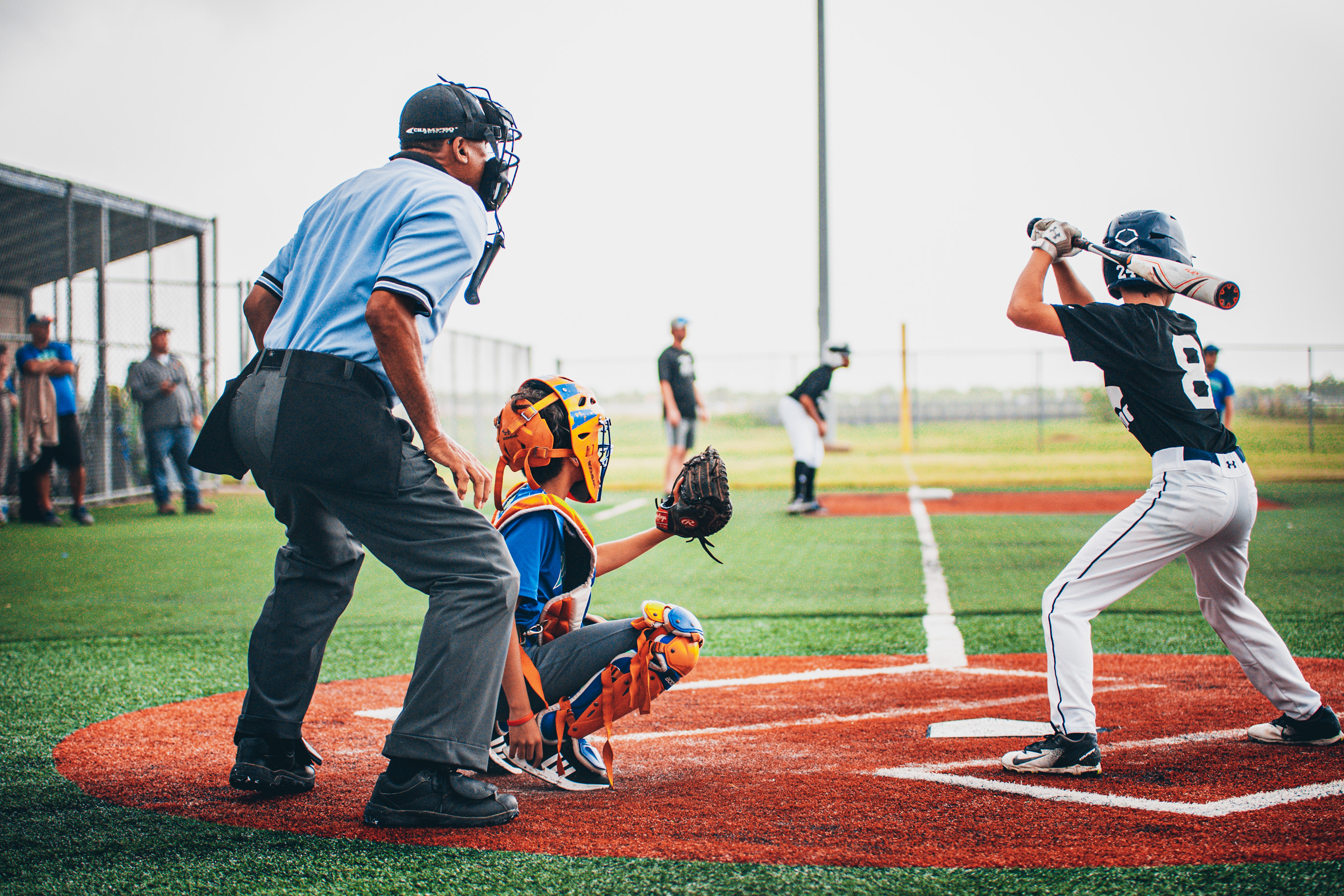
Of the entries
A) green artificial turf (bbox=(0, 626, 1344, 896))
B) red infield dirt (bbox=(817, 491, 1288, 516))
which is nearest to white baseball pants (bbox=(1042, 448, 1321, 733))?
green artificial turf (bbox=(0, 626, 1344, 896))

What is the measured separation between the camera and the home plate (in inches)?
153

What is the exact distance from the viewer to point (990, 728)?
13.1 feet

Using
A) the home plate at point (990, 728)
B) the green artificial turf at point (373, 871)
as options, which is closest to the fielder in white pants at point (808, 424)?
the home plate at point (990, 728)

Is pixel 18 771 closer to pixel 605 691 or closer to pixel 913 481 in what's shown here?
pixel 605 691

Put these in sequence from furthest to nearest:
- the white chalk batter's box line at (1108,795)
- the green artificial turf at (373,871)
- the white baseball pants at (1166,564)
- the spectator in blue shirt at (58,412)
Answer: the spectator in blue shirt at (58,412), the white baseball pants at (1166,564), the white chalk batter's box line at (1108,795), the green artificial turf at (373,871)

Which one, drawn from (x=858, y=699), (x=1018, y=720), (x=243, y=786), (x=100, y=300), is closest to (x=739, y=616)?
(x=858, y=699)

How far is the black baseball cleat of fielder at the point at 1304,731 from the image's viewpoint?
11.8ft

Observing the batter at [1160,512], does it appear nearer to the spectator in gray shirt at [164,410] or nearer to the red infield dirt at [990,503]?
the red infield dirt at [990,503]

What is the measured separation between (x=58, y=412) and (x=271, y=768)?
10.4 metres

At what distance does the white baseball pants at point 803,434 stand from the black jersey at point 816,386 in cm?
14

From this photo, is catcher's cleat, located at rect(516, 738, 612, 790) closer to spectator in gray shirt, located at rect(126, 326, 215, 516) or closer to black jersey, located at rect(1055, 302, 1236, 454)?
black jersey, located at rect(1055, 302, 1236, 454)

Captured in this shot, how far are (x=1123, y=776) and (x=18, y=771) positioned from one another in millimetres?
3791

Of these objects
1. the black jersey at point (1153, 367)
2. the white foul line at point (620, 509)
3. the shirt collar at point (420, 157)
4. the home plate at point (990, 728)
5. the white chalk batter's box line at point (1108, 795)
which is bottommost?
the home plate at point (990, 728)

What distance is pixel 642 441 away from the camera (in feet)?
86.0
